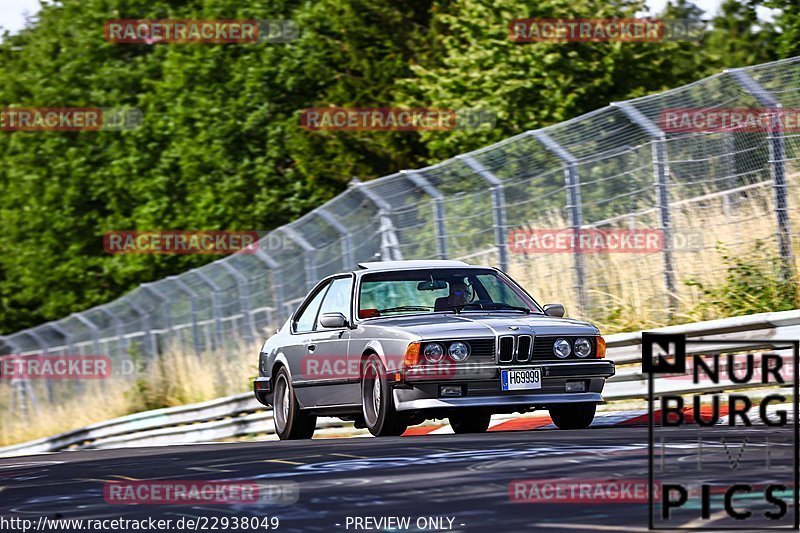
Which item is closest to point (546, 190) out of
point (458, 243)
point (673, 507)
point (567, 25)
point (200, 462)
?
point (458, 243)

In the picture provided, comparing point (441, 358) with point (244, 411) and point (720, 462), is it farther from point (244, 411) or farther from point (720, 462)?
point (244, 411)

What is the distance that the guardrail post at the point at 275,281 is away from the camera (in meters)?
21.3

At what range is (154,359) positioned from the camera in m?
26.2

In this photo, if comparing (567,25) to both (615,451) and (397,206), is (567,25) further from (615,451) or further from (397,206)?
(615,451)

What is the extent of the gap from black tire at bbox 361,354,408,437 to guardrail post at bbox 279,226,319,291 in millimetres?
8264

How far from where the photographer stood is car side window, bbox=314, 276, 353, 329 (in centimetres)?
1283

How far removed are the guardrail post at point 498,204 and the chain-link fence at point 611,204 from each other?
2 centimetres

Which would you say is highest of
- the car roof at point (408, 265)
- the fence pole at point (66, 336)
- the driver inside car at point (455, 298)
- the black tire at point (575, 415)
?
the car roof at point (408, 265)

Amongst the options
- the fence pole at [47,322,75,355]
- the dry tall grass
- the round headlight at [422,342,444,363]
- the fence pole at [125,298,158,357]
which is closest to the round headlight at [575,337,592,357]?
the round headlight at [422,342,444,363]

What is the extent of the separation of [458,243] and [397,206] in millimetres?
966

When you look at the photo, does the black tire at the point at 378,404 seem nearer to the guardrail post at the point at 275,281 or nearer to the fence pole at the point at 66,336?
the guardrail post at the point at 275,281

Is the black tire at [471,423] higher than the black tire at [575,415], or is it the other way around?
the black tire at [575,415]

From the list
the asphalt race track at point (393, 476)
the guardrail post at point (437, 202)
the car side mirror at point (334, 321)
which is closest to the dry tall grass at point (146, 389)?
the guardrail post at point (437, 202)

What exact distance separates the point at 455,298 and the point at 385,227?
6364 mm
